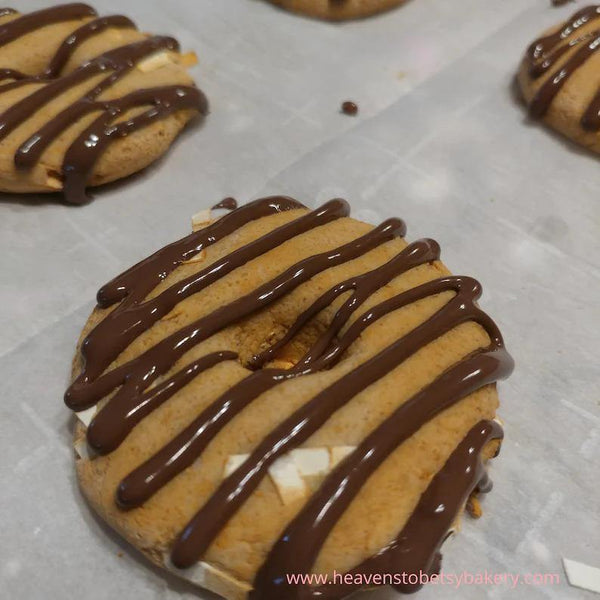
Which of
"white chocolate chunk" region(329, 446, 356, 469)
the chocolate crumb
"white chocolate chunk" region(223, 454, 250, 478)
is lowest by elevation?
"white chocolate chunk" region(223, 454, 250, 478)

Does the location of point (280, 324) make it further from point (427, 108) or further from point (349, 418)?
point (427, 108)

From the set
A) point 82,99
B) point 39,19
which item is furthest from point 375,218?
point 39,19

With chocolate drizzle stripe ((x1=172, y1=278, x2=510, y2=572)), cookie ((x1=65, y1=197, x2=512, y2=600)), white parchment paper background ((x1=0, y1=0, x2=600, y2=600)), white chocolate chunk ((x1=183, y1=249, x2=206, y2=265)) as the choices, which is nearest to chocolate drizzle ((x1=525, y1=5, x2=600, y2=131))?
white parchment paper background ((x1=0, y1=0, x2=600, y2=600))

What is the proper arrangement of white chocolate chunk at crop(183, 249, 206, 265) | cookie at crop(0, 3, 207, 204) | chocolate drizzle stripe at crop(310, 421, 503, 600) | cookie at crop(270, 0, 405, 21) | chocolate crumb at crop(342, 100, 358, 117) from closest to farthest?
chocolate drizzle stripe at crop(310, 421, 503, 600) → white chocolate chunk at crop(183, 249, 206, 265) → cookie at crop(0, 3, 207, 204) → chocolate crumb at crop(342, 100, 358, 117) → cookie at crop(270, 0, 405, 21)

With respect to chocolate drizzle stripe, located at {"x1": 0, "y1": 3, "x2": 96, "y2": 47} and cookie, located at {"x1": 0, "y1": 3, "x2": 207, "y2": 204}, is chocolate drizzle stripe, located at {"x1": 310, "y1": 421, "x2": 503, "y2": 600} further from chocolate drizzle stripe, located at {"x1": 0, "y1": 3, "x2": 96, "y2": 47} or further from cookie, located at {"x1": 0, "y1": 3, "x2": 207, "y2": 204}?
chocolate drizzle stripe, located at {"x1": 0, "y1": 3, "x2": 96, "y2": 47}

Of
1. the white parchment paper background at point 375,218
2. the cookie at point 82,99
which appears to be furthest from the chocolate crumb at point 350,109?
the cookie at point 82,99

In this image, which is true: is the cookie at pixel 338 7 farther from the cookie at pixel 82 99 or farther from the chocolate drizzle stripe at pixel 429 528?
the chocolate drizzle stripe at pixel 429 528

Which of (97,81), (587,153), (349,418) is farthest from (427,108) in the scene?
(349,418)

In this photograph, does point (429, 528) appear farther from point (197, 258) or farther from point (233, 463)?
point (197, 258)
